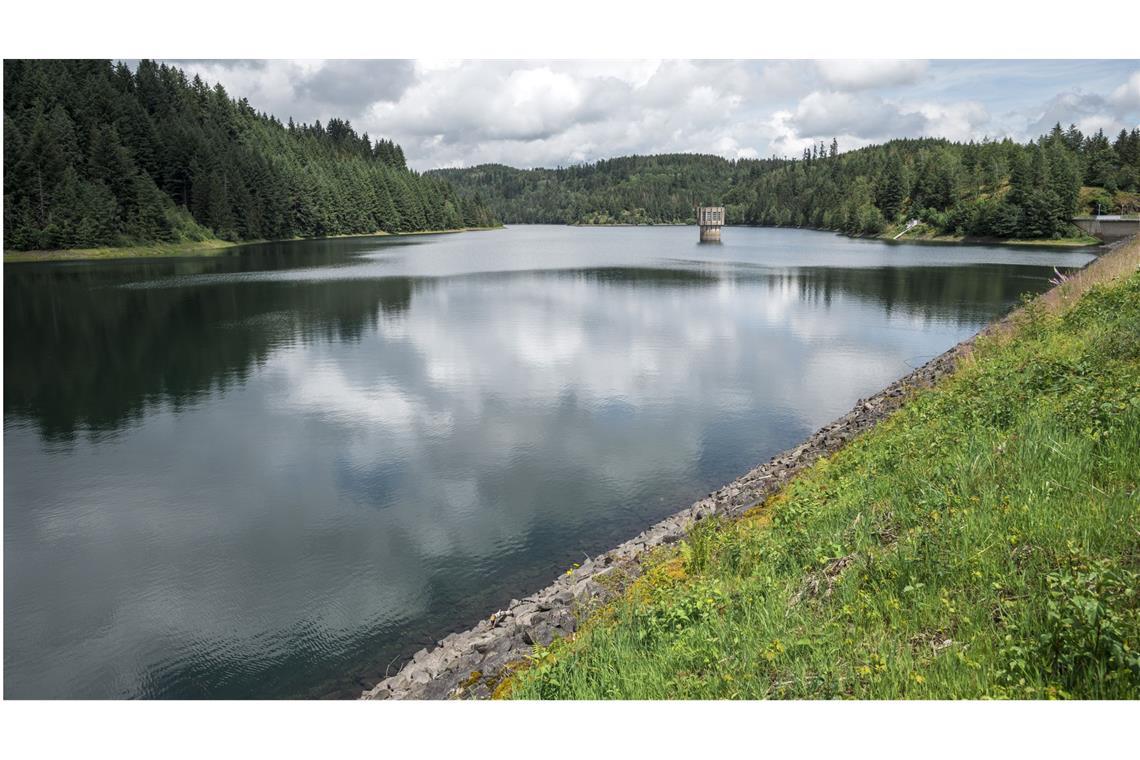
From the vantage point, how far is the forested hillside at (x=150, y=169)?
8062 centimetres

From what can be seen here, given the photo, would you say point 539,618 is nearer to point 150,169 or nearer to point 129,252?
point 129,252

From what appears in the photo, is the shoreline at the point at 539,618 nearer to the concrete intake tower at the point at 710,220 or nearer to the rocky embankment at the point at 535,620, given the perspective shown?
the rocky embankment at the point at 535,620

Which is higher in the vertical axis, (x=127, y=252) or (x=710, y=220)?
(x=710, y=220)

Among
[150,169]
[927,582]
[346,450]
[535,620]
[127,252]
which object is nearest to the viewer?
[927,582]

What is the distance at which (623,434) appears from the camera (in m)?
21.6

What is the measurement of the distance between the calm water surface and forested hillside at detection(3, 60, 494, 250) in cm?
3806

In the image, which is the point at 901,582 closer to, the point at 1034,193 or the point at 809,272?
the point at 809,272

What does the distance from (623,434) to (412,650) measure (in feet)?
37.4

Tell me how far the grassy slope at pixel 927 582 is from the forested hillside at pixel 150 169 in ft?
288

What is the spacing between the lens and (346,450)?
20.7 m

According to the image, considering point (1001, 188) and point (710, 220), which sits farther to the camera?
point (710, 220)

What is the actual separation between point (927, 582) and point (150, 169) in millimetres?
118657

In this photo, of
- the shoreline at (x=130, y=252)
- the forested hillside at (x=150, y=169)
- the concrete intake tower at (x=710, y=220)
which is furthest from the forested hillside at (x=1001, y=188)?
the shoreline at (x=130, y=252)

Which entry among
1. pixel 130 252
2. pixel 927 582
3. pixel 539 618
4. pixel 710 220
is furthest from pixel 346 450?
pixel 710 220
